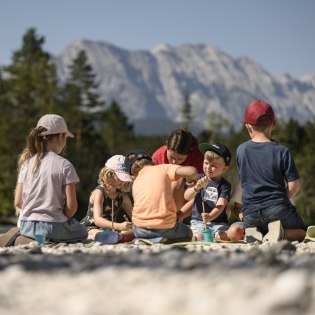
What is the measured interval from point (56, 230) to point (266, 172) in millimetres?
2398

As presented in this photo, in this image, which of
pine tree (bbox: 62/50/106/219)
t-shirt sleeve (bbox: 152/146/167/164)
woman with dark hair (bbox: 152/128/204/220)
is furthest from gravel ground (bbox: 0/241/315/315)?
pine tree (bbox: 62/50/106/219)

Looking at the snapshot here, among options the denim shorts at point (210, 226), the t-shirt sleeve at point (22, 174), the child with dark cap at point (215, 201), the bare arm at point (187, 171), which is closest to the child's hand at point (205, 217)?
the child with dark cap at point (215, 201)

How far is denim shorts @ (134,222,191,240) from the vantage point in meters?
7.58

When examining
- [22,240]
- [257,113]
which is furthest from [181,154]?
[22,240]

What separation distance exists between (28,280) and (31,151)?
4.30 m

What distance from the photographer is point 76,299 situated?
3303mm

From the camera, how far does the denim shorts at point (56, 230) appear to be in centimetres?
776

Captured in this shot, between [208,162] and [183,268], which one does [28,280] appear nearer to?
[183,268]

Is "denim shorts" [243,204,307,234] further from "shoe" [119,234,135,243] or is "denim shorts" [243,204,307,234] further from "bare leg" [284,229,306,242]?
"shoe" [119,234,135,243]

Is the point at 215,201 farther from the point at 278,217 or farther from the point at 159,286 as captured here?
the point at 159,286

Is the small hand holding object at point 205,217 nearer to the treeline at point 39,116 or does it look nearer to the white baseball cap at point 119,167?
the white baseball cap at point 119,167

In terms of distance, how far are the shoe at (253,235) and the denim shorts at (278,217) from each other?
3.3 inches

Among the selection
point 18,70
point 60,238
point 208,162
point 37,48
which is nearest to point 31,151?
point 60,238

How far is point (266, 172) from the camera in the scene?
7.80 m
